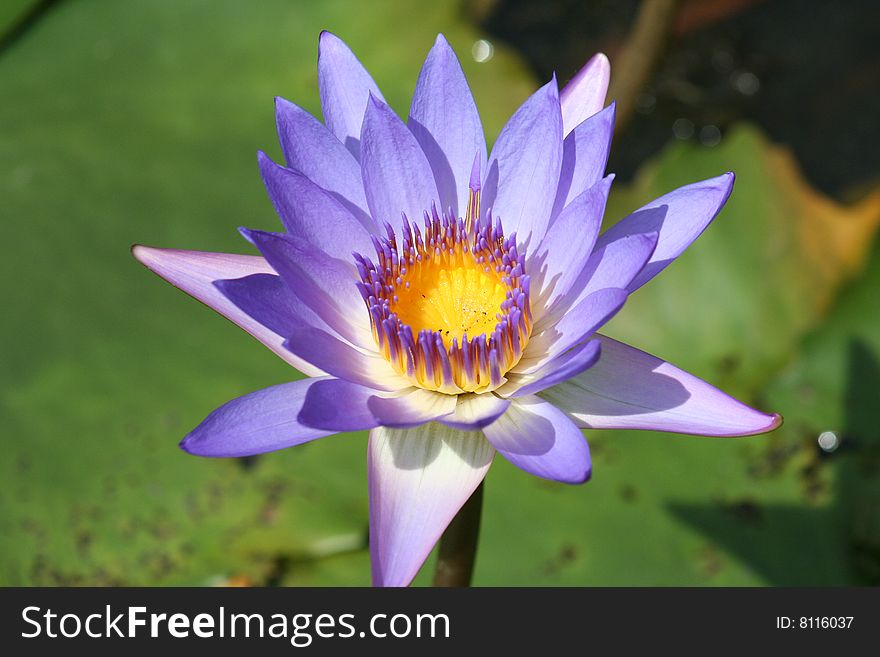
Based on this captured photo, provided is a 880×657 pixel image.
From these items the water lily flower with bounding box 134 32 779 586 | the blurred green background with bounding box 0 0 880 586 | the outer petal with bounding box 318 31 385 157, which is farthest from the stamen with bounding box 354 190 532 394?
the blurred green background with bounding box 0 0 880 586

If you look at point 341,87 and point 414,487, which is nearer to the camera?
point 414,487

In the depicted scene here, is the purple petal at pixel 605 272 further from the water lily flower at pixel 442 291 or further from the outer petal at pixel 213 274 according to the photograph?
the outer petal at pixel 213 274

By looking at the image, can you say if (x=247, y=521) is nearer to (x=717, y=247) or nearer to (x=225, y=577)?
(x=225, y=577)

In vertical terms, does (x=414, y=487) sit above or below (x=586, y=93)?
below

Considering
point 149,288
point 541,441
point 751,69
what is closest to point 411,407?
point 541,441

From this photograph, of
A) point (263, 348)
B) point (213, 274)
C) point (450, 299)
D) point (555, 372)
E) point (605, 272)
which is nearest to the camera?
point (555, 372)

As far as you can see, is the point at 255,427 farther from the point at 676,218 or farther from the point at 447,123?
the point at 676,218
